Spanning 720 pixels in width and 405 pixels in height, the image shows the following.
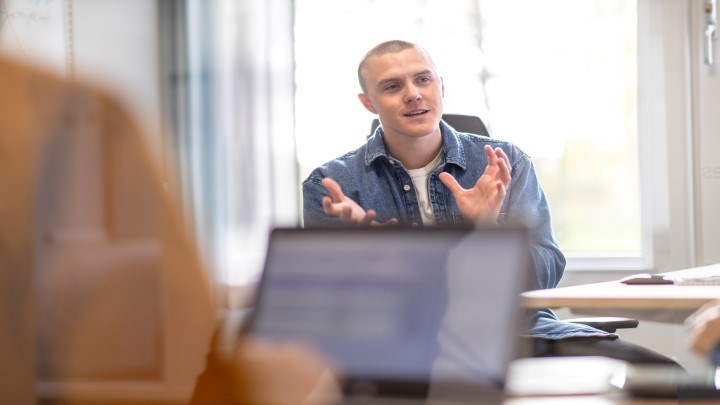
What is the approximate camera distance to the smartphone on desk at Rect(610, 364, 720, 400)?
481mm

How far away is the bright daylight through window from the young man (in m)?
0.13

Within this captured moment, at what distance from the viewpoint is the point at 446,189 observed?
45.3 inches

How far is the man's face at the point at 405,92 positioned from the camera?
1.37m

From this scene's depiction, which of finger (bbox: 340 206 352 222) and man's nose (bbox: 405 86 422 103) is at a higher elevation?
man's nose (bbox: 405 86 422 103)

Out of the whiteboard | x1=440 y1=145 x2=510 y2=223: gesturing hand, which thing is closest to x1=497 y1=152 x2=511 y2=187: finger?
x1=440 y1=145 x2=510 y2=223: gesturing hand

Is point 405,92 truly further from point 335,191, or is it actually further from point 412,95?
point 335,191

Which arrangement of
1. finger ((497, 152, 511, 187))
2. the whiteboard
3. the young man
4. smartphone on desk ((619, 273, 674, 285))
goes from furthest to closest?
the whiteboard
smartphone on desk ((619, 273, 674, 285))
the young man
finger ((497, 152, 511, 187))

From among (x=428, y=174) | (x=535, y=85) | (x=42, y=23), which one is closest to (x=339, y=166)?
(x=428, y=174)

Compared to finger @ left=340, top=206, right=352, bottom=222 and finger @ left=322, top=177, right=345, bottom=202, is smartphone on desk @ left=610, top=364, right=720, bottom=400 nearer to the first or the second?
finger @ left=340, top=206, right=352, bottom=222

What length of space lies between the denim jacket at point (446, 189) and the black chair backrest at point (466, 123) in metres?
0.19

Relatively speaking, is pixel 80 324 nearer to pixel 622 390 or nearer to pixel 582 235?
pixel 622 390

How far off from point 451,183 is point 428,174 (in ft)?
0.79

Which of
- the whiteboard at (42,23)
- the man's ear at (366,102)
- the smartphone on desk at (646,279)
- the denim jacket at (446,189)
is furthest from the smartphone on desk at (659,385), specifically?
the whiteboard at (42,23)

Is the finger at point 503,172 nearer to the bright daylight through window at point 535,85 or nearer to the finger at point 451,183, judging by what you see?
the finger at point 451,183
